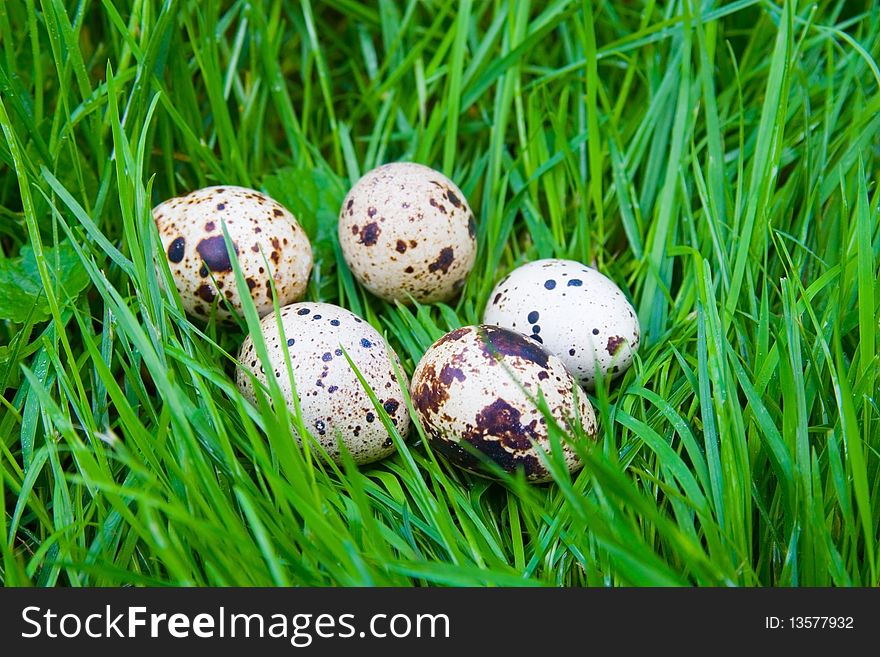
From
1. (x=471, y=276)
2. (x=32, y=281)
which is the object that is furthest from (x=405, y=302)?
(x=32, y=281)

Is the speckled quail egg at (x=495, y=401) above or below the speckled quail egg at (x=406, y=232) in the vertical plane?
below

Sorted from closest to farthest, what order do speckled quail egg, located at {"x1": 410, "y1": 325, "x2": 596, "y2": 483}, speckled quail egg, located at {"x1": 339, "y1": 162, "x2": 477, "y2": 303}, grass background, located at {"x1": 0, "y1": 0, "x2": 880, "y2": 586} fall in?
grass background, located at {"x1": 0, "y1": 0, "x2": 880, "y2": 586} < speckled quail egg, located at {"x1": 410, "y1": 325, "x2": 596, "y2": 483} < speckled quail egg, located at {"x1": 339, "y1": 162, "x2": 477, "y2": 303}

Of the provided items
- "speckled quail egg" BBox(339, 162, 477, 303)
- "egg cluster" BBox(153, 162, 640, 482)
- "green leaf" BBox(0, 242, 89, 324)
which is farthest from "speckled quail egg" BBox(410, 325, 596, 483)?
"green leaf" BBox(0, 242, 89, 324)

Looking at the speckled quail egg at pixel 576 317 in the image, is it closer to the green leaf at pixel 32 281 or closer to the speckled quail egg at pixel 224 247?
the speckled quail egg at pixel 224 247

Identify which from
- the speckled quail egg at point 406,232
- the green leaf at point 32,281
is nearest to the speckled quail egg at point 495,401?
the speckled quail egg at point 406,232

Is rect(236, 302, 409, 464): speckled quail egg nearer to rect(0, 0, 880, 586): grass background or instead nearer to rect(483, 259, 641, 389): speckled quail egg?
rect(0, 0, 880, 586): grass background
